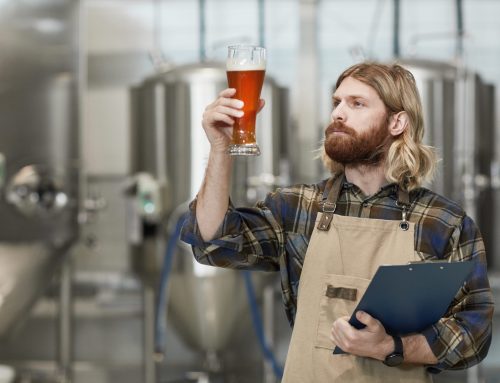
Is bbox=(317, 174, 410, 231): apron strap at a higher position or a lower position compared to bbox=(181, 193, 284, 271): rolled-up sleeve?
higher

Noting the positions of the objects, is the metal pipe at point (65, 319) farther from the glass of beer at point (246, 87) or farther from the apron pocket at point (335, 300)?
the glass of beer at point (246, 87)

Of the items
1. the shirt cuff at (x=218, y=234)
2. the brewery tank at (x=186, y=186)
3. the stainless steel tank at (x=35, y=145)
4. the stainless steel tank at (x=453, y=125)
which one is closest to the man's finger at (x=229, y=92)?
the shirt cuff at (x=218, y=234)

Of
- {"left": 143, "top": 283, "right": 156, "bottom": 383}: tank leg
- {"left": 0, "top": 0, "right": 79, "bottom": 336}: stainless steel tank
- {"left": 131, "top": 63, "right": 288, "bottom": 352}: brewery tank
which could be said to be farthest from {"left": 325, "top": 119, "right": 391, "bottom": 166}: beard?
{"left": 143, "top": 283, "right": 156, "bottom": 383}: tank leg

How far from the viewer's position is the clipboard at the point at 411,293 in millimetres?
1557

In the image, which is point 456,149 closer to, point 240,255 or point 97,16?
point 97,16

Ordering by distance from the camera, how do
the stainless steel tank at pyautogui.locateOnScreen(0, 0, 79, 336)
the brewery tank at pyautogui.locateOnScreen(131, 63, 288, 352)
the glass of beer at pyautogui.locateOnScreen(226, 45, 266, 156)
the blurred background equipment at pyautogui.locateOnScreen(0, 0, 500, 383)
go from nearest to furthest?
the glass of beer at pyautogui.locateOnScreen(226, 45, 266, 156)
the stainless steel tank at pyautogui.locateOnScreen(0, 0, 79, 336)
the blurred background equipment at pyautogui.locateOnScreen(0, 0, 500, 383)
the brewery tank at pyautogui.locateOnScreen(131, 63, 288, 352)

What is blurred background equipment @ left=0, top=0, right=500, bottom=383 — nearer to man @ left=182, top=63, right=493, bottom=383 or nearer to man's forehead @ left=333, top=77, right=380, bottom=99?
man @ left=182, top=63, right=493, bottom=383

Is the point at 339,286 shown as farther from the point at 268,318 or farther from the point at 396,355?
the point at 268,318

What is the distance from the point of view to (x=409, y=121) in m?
1.90

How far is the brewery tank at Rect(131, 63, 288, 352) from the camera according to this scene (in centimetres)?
407

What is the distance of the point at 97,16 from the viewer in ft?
16.4

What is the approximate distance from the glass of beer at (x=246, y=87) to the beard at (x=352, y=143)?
0.74 feet

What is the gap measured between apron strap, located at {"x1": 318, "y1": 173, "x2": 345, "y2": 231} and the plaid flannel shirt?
0.06 ft

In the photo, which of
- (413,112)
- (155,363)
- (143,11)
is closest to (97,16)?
(143,11)
